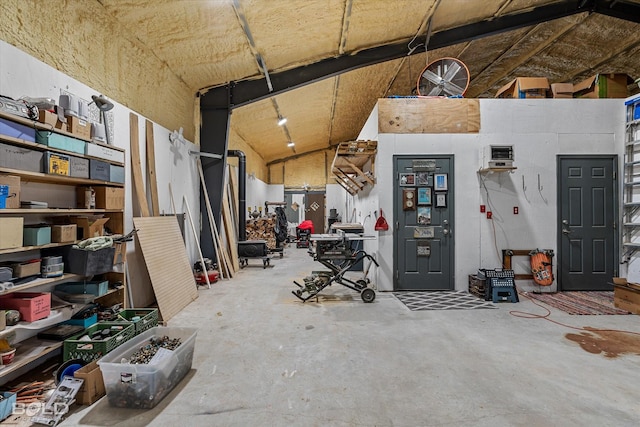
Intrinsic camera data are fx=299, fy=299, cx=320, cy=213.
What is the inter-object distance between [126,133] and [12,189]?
192 cm

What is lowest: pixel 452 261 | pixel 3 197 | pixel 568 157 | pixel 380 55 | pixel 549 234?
pixel 452 261

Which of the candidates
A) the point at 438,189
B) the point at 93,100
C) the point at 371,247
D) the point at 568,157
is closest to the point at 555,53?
the point at 568,157

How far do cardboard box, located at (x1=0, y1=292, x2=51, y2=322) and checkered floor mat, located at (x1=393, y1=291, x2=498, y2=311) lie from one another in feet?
12.1

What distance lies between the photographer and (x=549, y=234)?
15.6 ft

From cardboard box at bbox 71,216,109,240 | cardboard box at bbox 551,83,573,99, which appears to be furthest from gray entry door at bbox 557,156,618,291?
cardboard box at bbox 71,216,109,240

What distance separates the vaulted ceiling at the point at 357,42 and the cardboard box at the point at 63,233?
Result: 2.50 metres

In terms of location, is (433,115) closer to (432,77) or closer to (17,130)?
(432,77)

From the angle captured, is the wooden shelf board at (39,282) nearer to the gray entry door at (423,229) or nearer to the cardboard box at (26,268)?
the cardboard box at (26,268)

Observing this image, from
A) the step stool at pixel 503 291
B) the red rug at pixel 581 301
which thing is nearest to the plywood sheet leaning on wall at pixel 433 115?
the step stool at pixel 503 291

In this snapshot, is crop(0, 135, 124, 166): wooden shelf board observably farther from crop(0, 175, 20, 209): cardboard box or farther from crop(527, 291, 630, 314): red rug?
crop(527, 291, 630, 314): red rug

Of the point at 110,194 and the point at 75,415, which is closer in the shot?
the point at 75,415

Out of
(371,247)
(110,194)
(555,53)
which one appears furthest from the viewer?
(555,53)

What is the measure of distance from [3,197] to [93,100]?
4.79ft

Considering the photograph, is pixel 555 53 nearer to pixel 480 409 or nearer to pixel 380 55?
pixel 380 55
